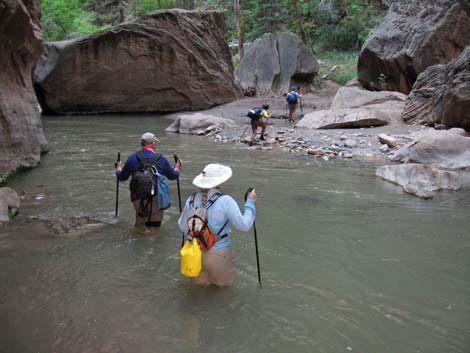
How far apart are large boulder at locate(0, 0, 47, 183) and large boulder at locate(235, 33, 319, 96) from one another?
51.1 feet

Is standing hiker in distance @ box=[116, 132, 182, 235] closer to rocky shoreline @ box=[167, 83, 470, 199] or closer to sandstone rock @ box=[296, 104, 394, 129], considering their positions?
rocky shoreline @ box=[167, 83, 470, 199]

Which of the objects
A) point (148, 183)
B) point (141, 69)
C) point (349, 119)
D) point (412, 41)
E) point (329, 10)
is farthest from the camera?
point (329, 10)

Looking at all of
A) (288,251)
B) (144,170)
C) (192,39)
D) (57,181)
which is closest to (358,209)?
(288,251)

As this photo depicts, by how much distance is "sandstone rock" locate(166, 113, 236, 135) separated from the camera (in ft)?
62.2

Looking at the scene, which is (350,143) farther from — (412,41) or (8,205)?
(8,205)

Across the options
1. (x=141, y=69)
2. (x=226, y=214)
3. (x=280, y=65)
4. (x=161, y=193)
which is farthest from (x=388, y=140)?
(x=141, y=69)

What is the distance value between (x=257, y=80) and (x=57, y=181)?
17.9 meters

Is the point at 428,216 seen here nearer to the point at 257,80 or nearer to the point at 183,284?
the point at 183,284

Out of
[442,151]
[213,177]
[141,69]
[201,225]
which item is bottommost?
[442,151]

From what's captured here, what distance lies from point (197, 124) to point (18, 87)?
815 cm

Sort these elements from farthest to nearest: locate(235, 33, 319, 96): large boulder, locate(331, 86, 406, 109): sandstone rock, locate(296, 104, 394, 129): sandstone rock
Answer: locate(235, 33, 319, 96): large boulder → locate(331, 86, 406, 109): sandstone rock → locate(296, 104, 394, 129): sandstone rock

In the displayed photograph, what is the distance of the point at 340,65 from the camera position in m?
31.6

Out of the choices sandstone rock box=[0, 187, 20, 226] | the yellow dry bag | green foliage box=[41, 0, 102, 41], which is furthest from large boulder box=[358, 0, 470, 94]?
green foliage box=[41, 0, 102, 41]

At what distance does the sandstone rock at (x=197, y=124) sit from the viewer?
19.0 meters
